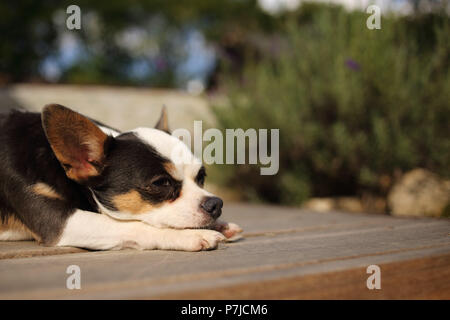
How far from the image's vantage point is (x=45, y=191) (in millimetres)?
2400

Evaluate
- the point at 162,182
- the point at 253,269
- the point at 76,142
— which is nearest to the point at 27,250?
the point at 76,142

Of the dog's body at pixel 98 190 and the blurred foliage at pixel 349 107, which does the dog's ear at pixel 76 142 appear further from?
the blurred foliage at pixel 349 107

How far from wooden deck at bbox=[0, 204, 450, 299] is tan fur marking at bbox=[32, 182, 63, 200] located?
0.91 feet

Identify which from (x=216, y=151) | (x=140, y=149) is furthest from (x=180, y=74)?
(x=140, y=149)

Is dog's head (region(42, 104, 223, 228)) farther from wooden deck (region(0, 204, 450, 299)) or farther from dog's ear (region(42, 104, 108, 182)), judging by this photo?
wooden deck (region(0, 204, 450, 299))

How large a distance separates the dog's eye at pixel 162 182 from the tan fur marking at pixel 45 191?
1.71 ft

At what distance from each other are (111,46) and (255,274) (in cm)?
1951

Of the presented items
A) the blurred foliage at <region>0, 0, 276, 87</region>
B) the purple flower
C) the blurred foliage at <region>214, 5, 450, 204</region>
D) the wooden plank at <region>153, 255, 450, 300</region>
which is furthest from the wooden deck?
the blurred foliage at <region>0, 0, 276, 87</region>

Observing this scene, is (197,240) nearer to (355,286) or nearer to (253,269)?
(253,269)

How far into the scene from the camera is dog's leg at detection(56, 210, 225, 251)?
7.09 feet

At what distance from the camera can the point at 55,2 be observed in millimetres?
17156

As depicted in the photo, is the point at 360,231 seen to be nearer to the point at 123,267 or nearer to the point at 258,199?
the point at 123,267

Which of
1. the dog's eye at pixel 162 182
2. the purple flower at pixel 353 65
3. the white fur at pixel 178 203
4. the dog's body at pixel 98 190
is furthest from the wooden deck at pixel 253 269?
the purple flower at pixel 353 65

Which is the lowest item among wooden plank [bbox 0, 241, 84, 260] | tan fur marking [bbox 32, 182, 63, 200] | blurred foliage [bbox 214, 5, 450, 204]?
wooden plank [bbox 0, 241, 84, 260]
